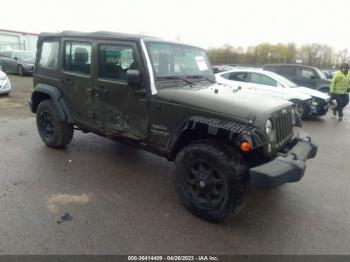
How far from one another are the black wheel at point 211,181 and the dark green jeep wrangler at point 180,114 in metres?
0.01

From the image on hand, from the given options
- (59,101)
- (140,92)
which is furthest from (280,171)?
(59,101)

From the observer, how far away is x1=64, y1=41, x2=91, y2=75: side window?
15.1ft

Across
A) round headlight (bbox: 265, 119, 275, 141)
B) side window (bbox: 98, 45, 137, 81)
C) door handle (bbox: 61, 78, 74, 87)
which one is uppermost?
side window (bbox: 98, 45, 137, 81)

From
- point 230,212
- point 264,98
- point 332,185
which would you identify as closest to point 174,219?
point 230,212

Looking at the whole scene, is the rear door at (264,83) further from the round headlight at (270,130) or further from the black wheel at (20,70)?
the black wheel at (20,70)

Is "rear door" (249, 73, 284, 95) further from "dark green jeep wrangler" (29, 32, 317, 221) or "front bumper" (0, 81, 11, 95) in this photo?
"front bumper" (0, 81, 11, 95)

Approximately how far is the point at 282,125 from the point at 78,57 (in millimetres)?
3165

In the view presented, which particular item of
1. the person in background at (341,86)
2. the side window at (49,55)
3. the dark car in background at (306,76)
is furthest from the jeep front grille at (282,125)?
the dark car in background at (306,76)

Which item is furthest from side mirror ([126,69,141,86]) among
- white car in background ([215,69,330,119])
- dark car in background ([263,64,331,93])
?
dark car in background ([263,64,331,93])

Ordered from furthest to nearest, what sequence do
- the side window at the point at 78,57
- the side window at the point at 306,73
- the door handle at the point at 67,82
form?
the side window at the point at 306,73
the door handle at the point at 67,82
the side window at the point at 78,57

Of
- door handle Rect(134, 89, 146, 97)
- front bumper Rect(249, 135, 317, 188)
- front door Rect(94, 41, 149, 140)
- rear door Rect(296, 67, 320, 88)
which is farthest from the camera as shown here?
rear door Rect(296, 67, 320, 88)

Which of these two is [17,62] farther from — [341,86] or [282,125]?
[282,125]

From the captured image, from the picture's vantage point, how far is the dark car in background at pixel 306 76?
13195 mm

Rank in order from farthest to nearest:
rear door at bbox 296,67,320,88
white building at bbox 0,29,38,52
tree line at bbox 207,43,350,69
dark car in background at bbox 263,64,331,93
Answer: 1. tree line at bbox 207,43,350,69
2. white building at bbox 0,29,38,52
3. rear door at bbox 296,67,320,88
4. dark car in background at bbox 263,64,331,93
